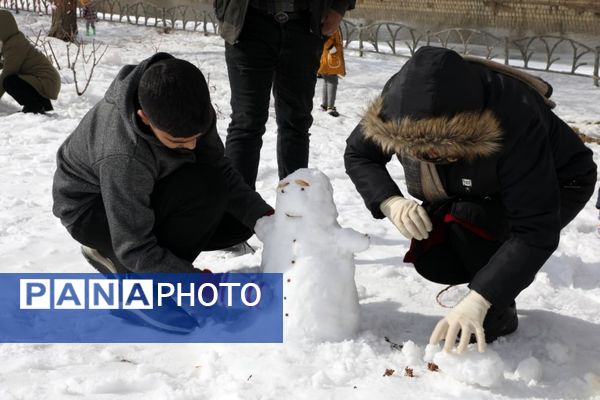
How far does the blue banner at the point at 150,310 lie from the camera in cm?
207

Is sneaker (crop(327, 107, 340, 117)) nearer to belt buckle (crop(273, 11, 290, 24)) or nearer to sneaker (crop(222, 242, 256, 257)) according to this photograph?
belt buckle (crop(273, 11, 290, 24))

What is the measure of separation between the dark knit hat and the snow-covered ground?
0.68 metres

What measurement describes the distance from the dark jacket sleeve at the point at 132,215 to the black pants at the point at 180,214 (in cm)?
10

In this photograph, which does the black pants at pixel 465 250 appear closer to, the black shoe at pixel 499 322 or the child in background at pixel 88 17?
the black shoe at pixel 499 322

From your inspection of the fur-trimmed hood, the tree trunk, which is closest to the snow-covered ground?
the fur-trimmed hood

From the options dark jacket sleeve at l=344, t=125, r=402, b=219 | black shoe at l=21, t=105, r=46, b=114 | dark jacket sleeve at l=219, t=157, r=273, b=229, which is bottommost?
black shoe at l=21, t=105, r=46, b=114

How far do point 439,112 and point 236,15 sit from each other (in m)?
1.28

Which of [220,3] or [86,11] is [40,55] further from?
[86,11]

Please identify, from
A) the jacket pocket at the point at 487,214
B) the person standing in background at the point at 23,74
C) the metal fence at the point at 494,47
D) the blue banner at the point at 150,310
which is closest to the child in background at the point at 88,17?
the metal fence at the point at 494,47

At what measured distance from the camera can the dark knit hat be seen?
71.3 inches

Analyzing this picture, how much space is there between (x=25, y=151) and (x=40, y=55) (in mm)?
1531

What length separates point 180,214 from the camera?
2.21m

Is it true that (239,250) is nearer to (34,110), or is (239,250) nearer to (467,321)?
(467,321)

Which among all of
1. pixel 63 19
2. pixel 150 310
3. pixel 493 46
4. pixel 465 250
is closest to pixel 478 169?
pixel 465 250
